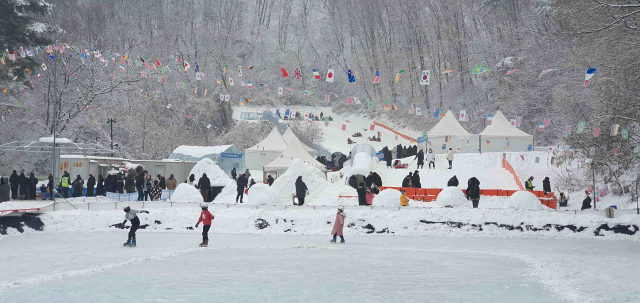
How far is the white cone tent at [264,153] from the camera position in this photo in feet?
162

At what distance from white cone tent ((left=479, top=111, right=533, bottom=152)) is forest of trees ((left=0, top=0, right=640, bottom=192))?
7.70 ft

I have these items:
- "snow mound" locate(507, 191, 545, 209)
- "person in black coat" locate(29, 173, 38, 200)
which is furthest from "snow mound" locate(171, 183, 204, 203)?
"snow mound" locate(507, 191, 545, 209)

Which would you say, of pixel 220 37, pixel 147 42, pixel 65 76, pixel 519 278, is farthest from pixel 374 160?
pixel 147 42

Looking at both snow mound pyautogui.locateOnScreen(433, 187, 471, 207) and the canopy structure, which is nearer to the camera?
snow mound pyautogui.locateOnScreen(433, 187, 471, 207)

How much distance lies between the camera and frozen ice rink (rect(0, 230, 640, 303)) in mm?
8719

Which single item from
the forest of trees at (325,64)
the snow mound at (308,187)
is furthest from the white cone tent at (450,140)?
the snow mound at (308,187)

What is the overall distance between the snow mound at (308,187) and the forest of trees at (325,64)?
9.21 m

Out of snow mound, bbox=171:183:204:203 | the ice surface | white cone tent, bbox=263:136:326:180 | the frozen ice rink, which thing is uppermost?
white cone tent, bbox=263:136:326:180

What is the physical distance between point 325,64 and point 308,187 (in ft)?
231

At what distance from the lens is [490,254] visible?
46.4 feet

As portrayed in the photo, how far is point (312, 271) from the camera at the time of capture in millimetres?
11008

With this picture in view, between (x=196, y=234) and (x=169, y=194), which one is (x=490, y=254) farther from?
(x=169, y=194)

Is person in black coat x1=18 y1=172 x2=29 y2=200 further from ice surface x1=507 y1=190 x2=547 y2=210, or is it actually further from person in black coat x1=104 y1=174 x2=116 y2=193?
A: ice surface x1=507 y1=190 x2=547 y2=210

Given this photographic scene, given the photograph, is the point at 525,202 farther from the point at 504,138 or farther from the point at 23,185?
the point at 504,138
